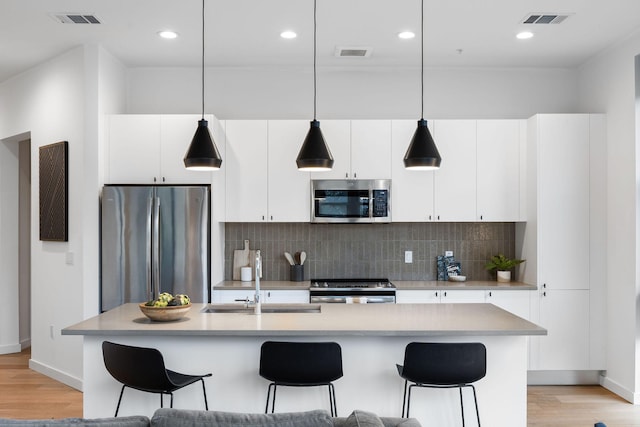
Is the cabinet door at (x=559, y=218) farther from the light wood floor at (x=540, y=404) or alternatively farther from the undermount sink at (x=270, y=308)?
the undermount sink at (x=270, y=308)

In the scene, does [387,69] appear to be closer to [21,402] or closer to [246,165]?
[246,165]

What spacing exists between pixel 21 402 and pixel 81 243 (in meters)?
1.38

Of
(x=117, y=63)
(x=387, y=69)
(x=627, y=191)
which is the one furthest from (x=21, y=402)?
(x=627, y=191)

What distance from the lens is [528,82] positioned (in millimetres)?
5664

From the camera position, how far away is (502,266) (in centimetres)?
538

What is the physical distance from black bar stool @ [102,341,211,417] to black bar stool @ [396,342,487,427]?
1.24 m

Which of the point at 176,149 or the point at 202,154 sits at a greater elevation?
the point at 176,149

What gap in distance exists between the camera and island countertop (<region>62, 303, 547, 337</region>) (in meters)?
3.12

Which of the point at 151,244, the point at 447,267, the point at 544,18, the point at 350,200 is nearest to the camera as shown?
the point at 544,18

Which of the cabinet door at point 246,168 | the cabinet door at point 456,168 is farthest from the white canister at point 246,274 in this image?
the cabinet door at point 456,168

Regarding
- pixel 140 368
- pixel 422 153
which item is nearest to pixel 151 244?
pixel 140 368

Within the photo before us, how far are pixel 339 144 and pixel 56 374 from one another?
3.43 metres

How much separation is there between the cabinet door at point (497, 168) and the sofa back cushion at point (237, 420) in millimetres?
3640

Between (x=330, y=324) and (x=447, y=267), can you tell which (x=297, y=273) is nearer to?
(x=447, y=267)
